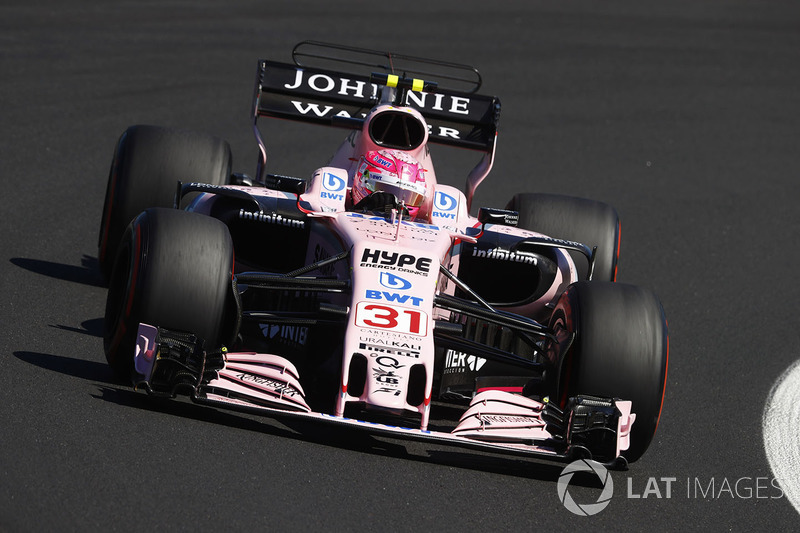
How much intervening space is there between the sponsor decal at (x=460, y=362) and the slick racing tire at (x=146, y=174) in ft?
8.47

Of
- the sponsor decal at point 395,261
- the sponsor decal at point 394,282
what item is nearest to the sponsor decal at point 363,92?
the sponsor decal at point 395,261

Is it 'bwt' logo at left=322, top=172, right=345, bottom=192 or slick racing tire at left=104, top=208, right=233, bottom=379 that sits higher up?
'bwt' logo at left=322, top=172, right=345, bottom=192

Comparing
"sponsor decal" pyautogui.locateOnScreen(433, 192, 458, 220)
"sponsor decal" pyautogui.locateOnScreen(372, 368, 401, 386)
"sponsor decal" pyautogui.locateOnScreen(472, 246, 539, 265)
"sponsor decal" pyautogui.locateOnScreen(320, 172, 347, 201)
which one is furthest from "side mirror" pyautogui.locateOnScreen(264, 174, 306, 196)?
"sponsor decal" pyautogui.locateOnScreen(372, 368, 401, 386)

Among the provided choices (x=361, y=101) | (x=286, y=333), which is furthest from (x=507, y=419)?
(x=361, y=101)

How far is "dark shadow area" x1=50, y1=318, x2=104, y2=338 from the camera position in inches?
314

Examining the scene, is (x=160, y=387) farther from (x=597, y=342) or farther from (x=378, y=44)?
(x=378, y=44)

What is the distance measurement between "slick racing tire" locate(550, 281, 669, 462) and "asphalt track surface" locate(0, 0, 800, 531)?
445mm

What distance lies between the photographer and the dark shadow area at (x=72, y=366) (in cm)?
707

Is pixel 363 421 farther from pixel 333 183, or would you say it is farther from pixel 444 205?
pixel 444 205

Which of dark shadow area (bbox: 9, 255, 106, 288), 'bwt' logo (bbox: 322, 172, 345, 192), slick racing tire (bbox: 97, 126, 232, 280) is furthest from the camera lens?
dark shadow area (bbox: 9, 255, 106, 288)

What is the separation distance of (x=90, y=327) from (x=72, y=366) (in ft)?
3.17

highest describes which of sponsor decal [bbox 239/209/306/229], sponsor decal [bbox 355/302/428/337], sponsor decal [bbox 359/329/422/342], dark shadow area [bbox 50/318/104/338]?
sponsor decal [bbox 239/209/306/229]

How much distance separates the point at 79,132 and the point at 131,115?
41.7 inches

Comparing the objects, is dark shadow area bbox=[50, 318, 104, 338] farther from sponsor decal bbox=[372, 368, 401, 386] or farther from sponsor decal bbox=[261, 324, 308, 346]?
sponsor decal bbox=[372, 368, 401, 386]
